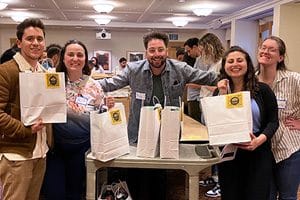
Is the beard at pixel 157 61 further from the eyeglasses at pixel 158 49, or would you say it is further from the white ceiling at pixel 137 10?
the white ceiling at pixel 137 10

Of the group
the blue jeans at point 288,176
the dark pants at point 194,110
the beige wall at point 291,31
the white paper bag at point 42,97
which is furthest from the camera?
the beige wall at point 291,31

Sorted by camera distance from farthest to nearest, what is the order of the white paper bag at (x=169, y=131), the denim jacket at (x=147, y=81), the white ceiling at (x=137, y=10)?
the white ceiling at (x=137, y=10)
the denim jacket at (x=147, y=81)
the white paper bag at (x=169, y=131)

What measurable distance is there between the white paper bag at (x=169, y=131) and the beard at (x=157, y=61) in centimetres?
47

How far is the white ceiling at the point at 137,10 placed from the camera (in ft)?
22.0

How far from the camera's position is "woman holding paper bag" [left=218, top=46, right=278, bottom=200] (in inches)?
70.7

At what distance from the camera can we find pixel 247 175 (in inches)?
72.1

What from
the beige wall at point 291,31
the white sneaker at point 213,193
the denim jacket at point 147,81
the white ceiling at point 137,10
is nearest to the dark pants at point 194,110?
the white sneaker at point 213,193

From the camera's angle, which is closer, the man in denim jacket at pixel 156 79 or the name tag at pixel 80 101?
the name tag at pixel 80 101

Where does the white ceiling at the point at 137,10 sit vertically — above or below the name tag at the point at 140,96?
above

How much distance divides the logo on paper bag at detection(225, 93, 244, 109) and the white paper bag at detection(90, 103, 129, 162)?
54cm

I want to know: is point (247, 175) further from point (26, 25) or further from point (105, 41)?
point (105, 41)

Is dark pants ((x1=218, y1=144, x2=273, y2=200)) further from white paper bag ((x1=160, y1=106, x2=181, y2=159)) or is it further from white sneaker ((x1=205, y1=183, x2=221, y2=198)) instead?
white sneaker ((x1=205, y1=183, x2=221, y2=198))

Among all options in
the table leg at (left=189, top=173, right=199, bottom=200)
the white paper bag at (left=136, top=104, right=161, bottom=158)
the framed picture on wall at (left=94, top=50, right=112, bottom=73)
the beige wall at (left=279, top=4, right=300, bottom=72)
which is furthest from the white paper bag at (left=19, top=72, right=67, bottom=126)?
the framed picture on wall at (left=94, top=50, right=112, bottom=73)

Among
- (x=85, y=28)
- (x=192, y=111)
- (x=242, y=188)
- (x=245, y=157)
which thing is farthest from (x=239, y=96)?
(x=85, y=28)
